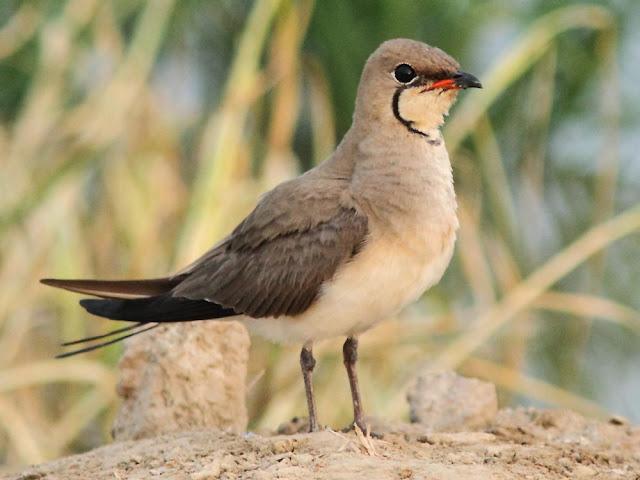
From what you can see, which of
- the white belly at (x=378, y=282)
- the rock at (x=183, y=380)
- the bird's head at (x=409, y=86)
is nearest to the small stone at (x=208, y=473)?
the white belly at (x=378, y=282)

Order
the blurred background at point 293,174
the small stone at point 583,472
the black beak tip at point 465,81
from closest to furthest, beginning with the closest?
1. the small stone at point 583,472
2. the black beak tip at point 465,81
3. the blurred background at point 293,174

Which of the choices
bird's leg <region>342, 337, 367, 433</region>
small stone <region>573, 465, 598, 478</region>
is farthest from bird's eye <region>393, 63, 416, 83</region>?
small stone <region>573, 465, 598, 478</region>

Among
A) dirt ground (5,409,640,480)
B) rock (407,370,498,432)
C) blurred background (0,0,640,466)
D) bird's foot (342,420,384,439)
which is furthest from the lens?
blurred background (0,0,640,466)

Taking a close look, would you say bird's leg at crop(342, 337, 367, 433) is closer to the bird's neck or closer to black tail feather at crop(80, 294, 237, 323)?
black tail feather at crop(80, 294, 237, 323)

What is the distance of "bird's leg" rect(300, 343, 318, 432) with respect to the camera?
4.51 metres

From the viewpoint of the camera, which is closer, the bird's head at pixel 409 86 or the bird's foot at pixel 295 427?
the bird's head at pixel 409 86

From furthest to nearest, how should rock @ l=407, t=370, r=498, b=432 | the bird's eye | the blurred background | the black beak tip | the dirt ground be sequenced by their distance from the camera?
the blurred background, rock @ l=407, t=370, r=498, b=432, the bird's eye, the black beak tip, the dirt ground

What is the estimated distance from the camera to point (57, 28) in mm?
8477

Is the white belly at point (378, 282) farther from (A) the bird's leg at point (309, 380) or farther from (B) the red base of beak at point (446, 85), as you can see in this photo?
(B) the red base of beak at point (446, 85)

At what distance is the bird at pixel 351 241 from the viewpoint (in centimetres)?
438

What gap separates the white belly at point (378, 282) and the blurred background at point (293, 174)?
8.58 feet

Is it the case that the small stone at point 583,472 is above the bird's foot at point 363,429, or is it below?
below

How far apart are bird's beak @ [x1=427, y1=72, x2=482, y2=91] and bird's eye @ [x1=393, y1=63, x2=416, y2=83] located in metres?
0.08

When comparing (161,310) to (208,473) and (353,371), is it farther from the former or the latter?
(208,473)
